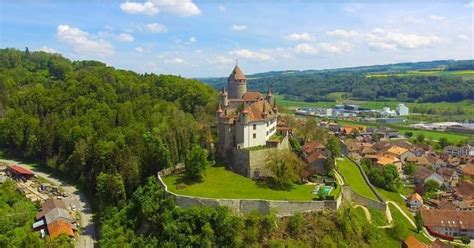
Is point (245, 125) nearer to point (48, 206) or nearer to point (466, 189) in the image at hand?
point (48, 206)

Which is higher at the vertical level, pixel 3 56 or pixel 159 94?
pixel 3 56

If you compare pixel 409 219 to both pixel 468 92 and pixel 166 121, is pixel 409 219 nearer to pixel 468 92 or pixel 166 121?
pixel 166 121

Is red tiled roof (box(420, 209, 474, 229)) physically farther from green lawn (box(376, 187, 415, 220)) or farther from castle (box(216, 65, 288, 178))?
castle (box(216, 65, 288, 178))

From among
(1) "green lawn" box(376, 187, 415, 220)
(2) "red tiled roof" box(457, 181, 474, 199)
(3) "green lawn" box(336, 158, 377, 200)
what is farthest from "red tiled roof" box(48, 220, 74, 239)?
(2) "red tiled roof" box(457, 181, 474, 199)

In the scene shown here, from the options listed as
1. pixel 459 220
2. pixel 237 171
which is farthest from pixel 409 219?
pixel 237 171

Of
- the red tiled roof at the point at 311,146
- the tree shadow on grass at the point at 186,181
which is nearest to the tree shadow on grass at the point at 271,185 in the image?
the tree shadow on grass at the point at 186,181

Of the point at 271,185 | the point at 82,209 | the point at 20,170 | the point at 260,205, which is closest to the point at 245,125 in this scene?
the point at 271,185
